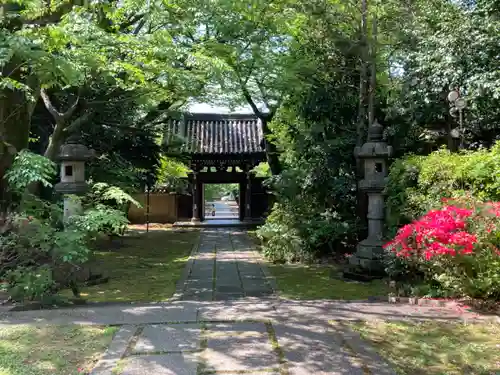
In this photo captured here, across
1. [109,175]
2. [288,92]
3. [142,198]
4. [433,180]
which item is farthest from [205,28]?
[142,198]

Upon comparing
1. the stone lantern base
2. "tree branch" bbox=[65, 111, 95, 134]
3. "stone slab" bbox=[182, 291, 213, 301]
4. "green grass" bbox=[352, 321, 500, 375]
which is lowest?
"stone slab" bbox=[182, 291, 213, 301]

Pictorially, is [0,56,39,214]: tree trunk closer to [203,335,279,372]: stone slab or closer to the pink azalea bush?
[203,335,279,372]: stone slab

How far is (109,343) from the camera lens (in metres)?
4.37

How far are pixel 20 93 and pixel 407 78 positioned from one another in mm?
8086

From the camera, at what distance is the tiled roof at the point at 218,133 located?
68.4ft

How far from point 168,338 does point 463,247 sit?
3707 mm

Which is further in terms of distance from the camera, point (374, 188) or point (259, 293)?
point (374, 188)

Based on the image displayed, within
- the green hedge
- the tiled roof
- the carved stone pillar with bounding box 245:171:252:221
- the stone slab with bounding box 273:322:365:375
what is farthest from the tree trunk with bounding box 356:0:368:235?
the carved stone pillar with bounding box 245:171:252:221

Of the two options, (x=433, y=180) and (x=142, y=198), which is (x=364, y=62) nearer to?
(x=433, y=180)

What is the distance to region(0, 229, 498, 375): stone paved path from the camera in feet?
12.4

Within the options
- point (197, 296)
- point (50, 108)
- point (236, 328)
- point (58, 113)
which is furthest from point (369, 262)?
point (50, 108)

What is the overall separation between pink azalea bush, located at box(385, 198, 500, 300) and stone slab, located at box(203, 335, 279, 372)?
2.60 meters

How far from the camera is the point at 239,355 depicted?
4008 mm

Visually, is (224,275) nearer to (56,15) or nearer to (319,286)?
(319,286)
